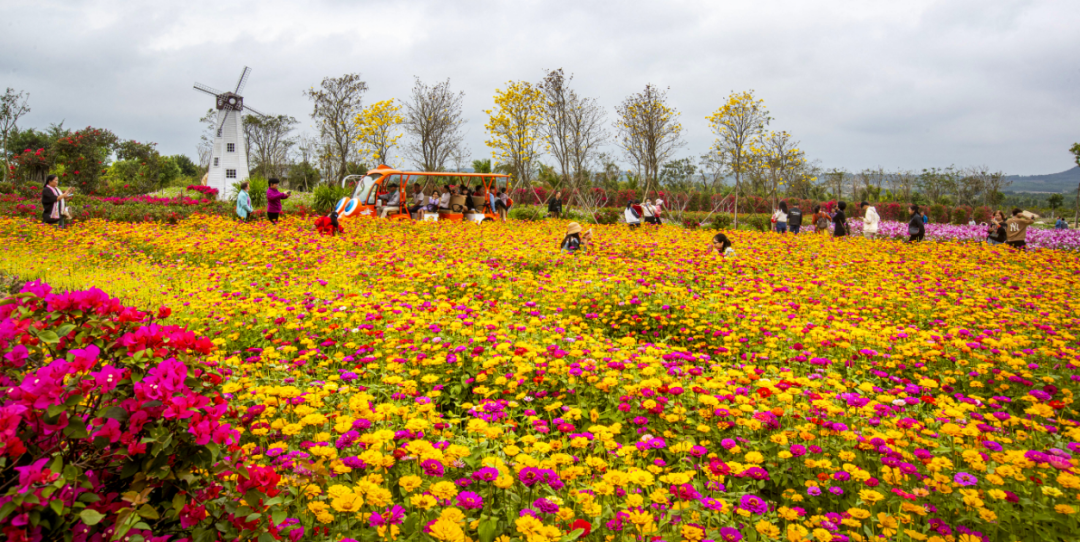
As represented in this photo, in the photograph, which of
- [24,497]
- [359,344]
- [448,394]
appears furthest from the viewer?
[359,344]

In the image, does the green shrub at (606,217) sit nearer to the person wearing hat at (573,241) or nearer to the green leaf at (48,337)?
the person wearing hat at (573,241)

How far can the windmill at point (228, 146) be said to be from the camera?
139 ft

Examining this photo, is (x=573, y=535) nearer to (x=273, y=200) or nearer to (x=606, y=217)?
(x=273, y=200)

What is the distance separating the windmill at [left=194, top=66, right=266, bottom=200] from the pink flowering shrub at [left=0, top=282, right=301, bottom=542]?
46.5 m

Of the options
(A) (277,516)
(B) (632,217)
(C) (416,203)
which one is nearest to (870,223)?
(B) (632,217)

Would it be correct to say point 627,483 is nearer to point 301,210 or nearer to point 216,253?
point 216,253

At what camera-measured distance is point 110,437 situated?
1208 millimetres

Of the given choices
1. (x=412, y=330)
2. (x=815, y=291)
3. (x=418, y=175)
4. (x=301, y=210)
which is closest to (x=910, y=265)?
(x=815, y=291)

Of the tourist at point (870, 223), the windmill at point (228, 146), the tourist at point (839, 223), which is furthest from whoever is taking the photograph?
the windmill at point (228, 146)

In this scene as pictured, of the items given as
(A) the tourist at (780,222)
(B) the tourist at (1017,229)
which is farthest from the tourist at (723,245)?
(A) the tourist at (780,222)

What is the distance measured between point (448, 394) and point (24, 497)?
2596 mm

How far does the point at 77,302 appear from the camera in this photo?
1.53 metres

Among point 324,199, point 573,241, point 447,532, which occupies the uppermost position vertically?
point 324,199

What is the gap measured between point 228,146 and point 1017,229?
158 feet
